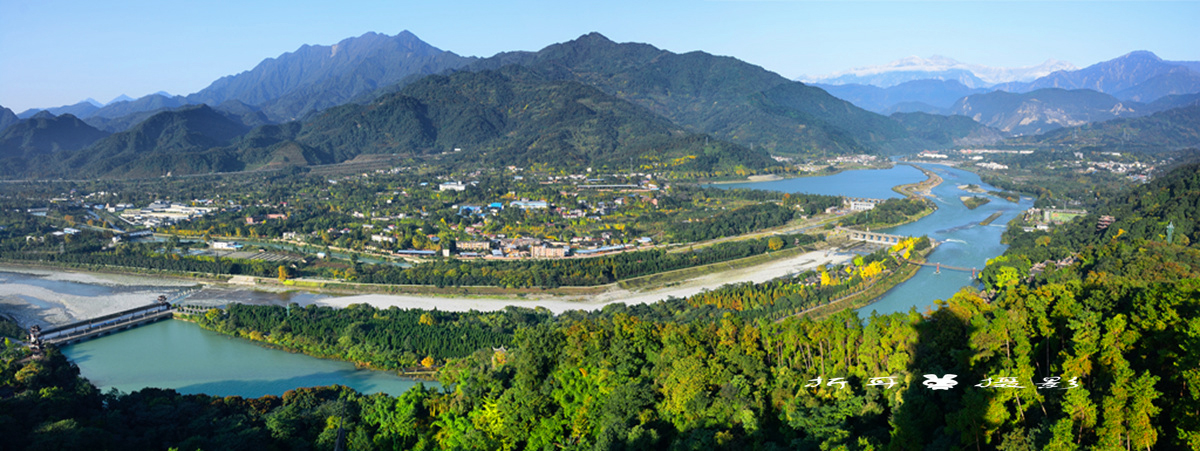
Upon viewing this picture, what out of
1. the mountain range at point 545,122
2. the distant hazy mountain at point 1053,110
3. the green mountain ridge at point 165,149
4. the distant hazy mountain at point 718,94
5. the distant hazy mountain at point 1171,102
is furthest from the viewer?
the distant hazy mountain at point 1053,110

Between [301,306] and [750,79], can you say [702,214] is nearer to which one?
[301,306]

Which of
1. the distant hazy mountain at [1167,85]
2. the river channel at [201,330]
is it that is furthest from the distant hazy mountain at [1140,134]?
the distant hazy mountain at [1167,85]

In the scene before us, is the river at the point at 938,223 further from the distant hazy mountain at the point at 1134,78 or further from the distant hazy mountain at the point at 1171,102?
the distant hazy mountain at the point at 1134,78

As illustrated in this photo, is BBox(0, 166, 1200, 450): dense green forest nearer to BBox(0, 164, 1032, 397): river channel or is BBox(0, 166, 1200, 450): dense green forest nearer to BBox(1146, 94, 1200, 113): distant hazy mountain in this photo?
BBox(0, 164, 1032, 397): river channel

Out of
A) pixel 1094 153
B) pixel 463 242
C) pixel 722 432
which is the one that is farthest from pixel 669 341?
pixel 1094 153

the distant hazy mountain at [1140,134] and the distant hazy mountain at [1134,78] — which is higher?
the distant hazy mountain at [1134,78]

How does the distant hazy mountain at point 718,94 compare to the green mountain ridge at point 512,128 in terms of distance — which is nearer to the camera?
the green mountain ridge at point 512,128
